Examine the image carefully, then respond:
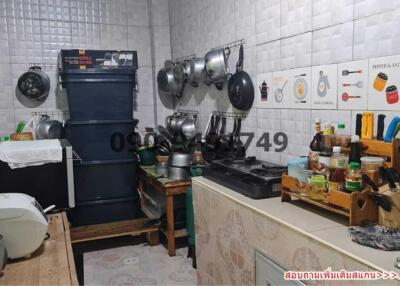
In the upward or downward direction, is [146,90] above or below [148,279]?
above

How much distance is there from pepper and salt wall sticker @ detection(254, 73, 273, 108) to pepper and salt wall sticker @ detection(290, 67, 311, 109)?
0.22 m

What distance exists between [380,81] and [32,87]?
119 inches

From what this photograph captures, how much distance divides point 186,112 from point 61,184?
1811 millimetres

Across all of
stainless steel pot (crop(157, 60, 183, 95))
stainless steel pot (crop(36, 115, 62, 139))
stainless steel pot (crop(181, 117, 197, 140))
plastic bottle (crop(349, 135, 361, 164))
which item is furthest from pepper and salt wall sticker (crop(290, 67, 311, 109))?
stainless steel pot (crop(36, 115, 62, 139))

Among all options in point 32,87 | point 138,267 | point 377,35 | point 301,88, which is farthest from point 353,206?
point 32,87

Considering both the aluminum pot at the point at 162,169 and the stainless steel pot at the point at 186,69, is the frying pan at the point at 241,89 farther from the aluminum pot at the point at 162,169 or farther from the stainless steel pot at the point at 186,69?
the aluminum pot at the point at 162,169

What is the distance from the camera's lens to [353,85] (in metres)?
1.75

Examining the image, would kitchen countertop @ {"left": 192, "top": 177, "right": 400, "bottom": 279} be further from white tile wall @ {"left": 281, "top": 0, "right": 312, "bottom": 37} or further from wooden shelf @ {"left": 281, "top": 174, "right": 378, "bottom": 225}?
white tile wall @ {"left": 281, "top": 0, "right": 312, "bottom": 37}

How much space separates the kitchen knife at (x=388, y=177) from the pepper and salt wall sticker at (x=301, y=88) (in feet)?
2.64

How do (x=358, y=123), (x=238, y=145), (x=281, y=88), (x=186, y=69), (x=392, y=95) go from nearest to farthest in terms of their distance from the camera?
(x=392, y=95), (x=358, y=123), (x=281, y=88), (x=238, y=145), (x=186, y=69)

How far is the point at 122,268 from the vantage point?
113 inches

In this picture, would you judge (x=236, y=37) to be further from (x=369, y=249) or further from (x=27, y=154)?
(x=369, y=249)

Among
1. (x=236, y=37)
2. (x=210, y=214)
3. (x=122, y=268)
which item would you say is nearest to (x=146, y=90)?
(x=236, y=37)

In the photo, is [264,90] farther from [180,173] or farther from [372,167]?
[372,167]
